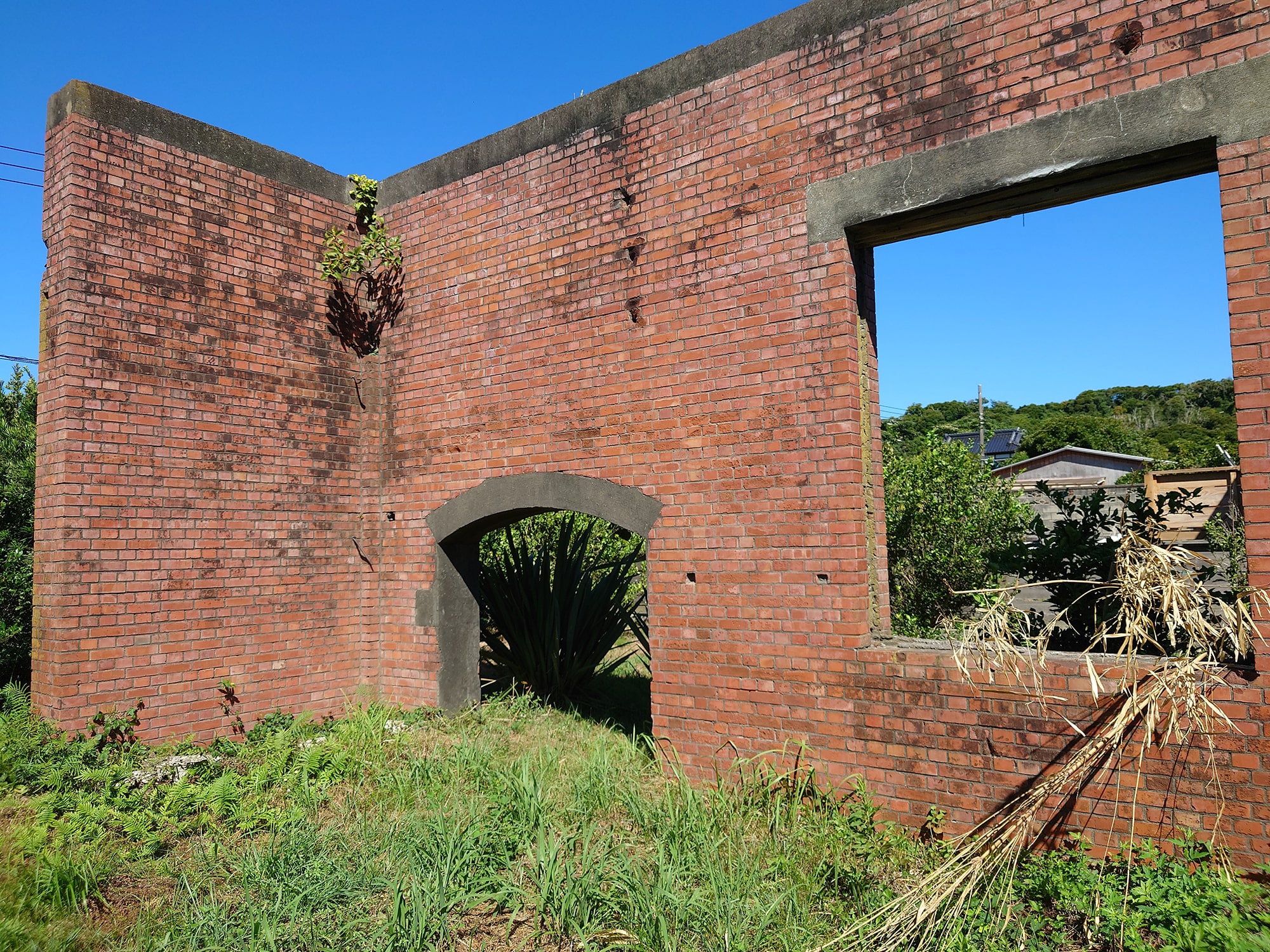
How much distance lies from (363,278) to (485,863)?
194 inches

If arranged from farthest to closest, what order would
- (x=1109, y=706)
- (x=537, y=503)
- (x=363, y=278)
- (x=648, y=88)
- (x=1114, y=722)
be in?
(x=363, y=278)
(x=537, y=503)
(x=648, y=88)
(x=1109, y=706)
(x=1114, y=722)

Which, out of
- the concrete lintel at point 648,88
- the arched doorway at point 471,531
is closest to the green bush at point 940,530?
the arched doorway at point 471,531

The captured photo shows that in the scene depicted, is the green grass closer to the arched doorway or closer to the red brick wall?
the red brick wall

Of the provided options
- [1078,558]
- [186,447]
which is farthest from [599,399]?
[1078,558]

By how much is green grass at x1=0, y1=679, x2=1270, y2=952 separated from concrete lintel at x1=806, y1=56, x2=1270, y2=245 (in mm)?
3136

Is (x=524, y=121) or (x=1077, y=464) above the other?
(x=524, y=121)

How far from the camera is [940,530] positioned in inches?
301

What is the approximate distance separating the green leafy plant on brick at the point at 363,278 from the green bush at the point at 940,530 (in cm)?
506

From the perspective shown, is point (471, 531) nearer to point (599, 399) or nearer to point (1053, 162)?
point (599, 399)

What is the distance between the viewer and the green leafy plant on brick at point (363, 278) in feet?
21.9

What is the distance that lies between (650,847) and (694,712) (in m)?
1.05

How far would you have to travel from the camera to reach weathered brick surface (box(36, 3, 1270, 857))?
3.99 m

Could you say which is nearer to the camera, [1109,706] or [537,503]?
[1109,706]

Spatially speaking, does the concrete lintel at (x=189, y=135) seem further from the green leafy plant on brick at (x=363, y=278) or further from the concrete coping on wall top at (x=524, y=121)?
the green leafy plant on brick at (x=363, y=278)
